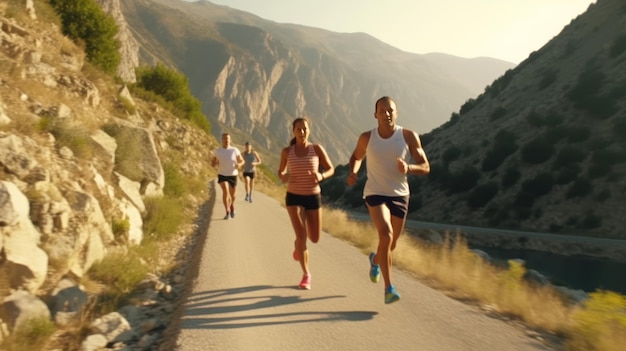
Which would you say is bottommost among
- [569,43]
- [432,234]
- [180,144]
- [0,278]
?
[432,234]

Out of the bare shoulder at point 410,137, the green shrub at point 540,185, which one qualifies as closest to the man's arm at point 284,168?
the bare shoulder at point 410,137

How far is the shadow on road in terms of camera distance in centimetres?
459

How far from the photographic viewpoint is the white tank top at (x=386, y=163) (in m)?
5.00

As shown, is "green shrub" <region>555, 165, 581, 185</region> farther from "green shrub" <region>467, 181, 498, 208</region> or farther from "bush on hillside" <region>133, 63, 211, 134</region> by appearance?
"bush on hillside" <region>133, 63, 211, 134</region>

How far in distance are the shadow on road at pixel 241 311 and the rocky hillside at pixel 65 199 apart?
0.43 meters

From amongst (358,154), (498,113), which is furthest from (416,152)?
(498,113)

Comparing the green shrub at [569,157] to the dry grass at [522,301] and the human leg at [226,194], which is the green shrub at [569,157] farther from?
the human leg at [226,194]

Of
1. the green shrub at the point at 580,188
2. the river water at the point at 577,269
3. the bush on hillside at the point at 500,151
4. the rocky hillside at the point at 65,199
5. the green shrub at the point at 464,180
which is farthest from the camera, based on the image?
the bush on hillside at the point at 500,151

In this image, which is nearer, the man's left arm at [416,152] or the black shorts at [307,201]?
the man's left arm at [416,152]

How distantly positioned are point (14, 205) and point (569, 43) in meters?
57.0

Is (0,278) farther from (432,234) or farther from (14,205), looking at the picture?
(432,234)

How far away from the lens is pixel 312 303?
5.32 meters

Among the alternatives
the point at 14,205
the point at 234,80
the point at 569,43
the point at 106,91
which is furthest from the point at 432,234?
the point at 234,80

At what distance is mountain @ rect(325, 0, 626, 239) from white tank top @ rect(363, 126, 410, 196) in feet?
99.6
